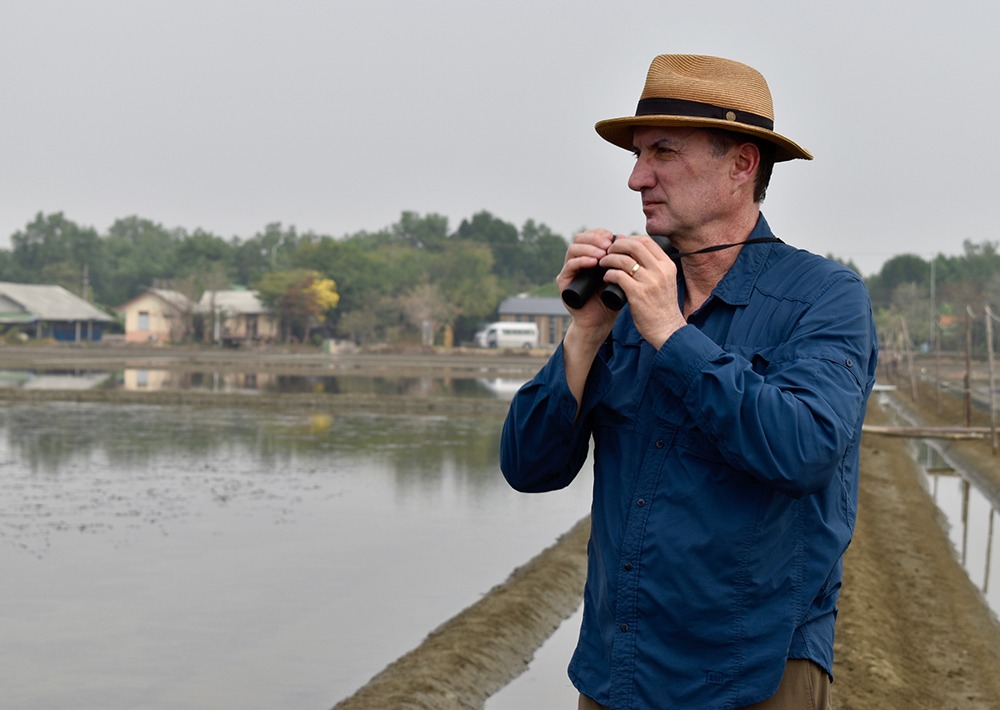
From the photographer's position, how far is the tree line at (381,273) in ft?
251

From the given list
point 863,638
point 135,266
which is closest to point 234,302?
point 135,266

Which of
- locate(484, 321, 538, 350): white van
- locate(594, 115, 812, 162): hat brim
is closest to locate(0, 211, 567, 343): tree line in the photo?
locate(484, 321, 538, 350): white van

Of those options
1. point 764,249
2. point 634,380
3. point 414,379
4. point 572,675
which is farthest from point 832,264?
point 414,379

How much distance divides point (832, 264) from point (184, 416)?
25568mm

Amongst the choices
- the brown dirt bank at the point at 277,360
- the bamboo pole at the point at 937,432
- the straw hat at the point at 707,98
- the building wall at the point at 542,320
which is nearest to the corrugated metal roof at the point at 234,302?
the brown dirt bank at the point at 277,360

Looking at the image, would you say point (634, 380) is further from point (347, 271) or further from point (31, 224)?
point (31, 224)

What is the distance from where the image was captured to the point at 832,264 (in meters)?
2.49

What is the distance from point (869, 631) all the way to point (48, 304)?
80.7 meters

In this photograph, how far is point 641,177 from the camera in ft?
8.35

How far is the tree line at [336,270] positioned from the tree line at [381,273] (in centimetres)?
9

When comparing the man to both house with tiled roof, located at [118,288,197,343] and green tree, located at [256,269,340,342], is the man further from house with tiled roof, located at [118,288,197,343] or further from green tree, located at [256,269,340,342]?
house with tiled roof, located at [118,288,197,343]

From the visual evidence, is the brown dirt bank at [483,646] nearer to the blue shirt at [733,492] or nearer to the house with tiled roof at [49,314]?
the blue shirt at [733,492]

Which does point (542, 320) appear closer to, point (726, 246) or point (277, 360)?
point (277, 360)

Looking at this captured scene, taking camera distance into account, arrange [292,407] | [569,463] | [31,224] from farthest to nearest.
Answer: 1. [31,224]
2. [292,407]
3. [569,463]
